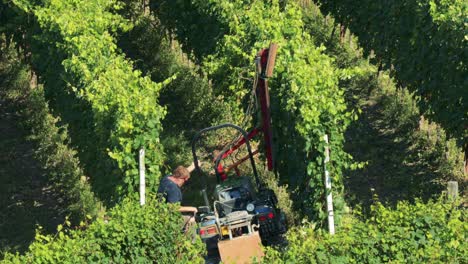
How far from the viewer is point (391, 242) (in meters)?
11.0

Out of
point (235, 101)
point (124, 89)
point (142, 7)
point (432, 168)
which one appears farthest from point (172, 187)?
point (142, 7)

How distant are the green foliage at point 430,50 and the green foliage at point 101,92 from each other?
518cm

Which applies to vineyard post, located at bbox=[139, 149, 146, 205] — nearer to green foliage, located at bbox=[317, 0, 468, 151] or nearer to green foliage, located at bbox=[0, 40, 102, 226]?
green foliage, located at bbox=[0, 40, 102, 226]

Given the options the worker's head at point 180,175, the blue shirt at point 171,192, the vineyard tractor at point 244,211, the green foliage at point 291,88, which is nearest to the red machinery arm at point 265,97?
the vineyard tractor at point 244,211

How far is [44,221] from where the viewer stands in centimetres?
1822

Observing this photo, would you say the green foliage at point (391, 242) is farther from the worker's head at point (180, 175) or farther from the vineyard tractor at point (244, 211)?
the worker's head at point (180, 175)

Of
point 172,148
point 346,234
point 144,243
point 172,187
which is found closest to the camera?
point 346,234

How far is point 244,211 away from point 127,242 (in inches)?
105

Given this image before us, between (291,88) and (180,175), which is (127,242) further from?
(291,88)

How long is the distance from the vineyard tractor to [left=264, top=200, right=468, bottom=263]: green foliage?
252cm

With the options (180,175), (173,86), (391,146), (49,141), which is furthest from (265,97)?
(173,86)

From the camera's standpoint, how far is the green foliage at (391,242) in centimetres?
1077

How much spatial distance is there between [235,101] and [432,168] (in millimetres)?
4123

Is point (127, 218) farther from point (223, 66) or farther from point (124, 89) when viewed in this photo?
point (223, 66)
